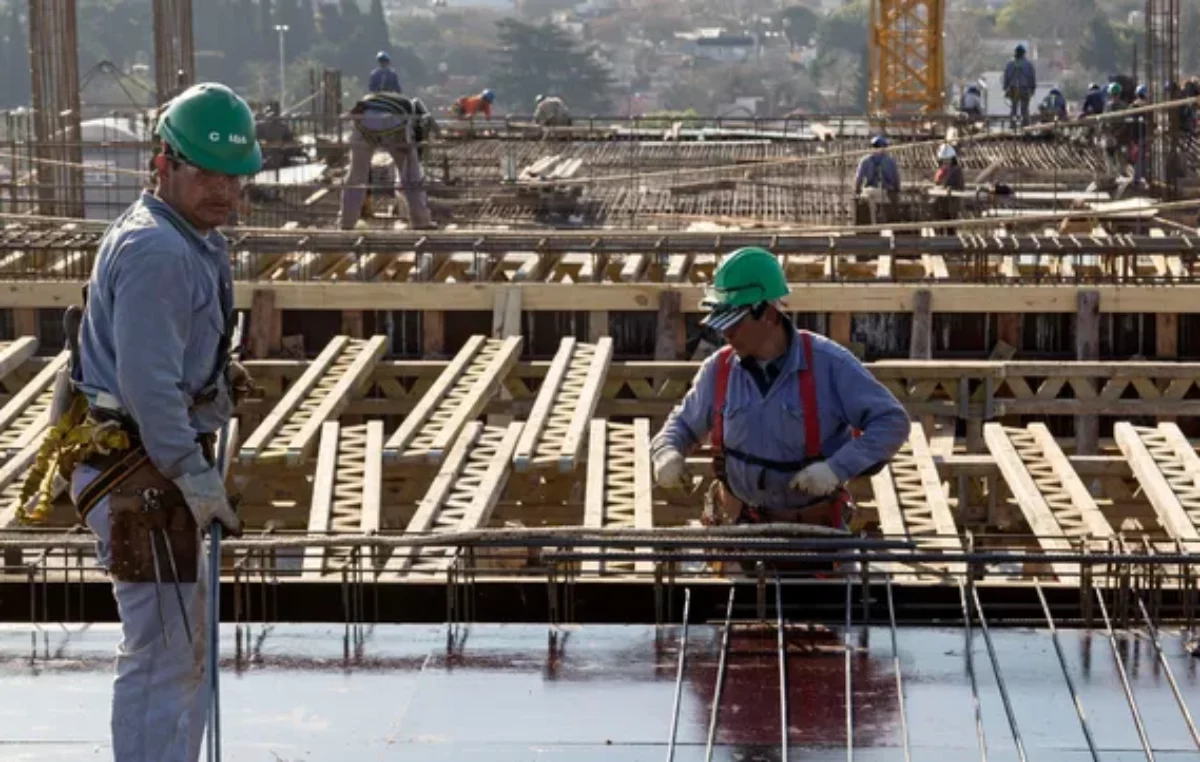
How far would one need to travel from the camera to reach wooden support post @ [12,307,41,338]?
62.4 ft

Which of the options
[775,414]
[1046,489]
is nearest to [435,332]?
[1046,489]

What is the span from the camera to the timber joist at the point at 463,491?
34.3 feet

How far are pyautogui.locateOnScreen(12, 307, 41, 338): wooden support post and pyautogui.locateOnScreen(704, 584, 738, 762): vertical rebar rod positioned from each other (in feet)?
35.8

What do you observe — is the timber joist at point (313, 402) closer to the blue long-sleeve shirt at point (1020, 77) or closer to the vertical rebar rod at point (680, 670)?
the vertical rebar rod at point (680, 670)

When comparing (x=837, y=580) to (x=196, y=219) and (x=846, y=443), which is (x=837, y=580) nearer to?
(x=846, y=443)

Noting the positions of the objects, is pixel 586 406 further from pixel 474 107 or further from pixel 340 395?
pixel 474 107

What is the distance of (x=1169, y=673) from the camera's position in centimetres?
812

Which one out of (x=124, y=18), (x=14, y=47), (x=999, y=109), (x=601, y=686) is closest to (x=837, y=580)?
(x=601, y=686)

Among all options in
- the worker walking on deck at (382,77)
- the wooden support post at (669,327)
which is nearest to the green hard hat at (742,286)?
the wooden support post at (669,327)

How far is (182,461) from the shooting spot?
6.57 m

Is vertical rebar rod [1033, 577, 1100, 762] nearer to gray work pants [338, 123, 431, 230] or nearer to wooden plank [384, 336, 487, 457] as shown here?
wooden plank [384, 336, 487, 457]

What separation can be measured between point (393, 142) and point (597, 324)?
631 cm

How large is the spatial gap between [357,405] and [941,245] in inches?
255

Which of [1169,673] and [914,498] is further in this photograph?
[914,498]
